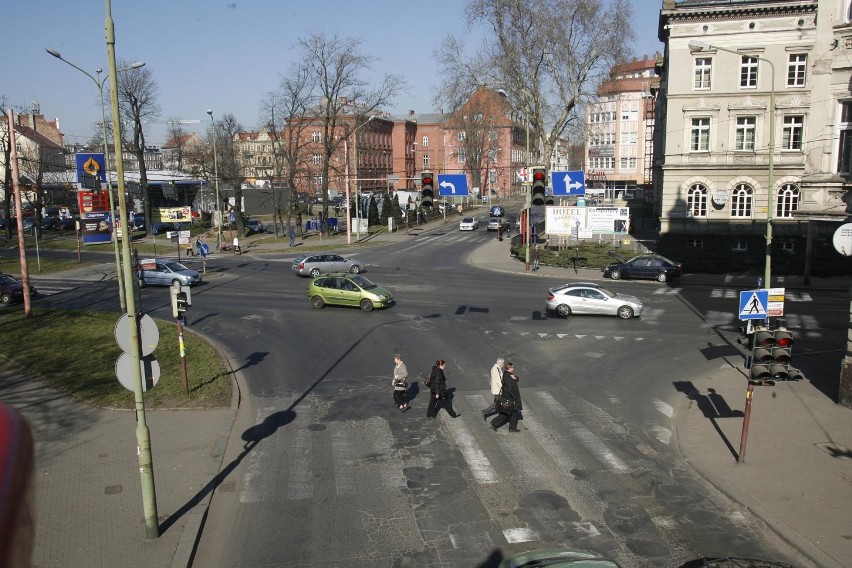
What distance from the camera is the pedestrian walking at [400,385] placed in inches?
623

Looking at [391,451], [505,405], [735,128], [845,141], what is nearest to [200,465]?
[391,451]

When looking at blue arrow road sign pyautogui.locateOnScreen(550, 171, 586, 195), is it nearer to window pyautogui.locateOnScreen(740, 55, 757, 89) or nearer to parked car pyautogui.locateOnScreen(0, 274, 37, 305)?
window pyautogui.locateOnScreen(740, 55, 757, 89)

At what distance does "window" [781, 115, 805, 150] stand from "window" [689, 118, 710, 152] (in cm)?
463

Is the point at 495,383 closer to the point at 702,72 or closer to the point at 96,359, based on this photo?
the point at 96,359

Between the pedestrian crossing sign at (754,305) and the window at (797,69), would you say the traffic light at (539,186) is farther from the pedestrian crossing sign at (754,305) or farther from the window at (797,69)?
the window at (797,69)

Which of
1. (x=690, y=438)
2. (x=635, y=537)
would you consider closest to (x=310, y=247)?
(x=690, y=438)

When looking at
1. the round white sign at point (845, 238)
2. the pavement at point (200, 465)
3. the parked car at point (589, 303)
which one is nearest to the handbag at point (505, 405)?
the pavement at point (200, 465)

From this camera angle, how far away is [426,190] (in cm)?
2278

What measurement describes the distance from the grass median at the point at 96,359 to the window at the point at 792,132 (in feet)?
131

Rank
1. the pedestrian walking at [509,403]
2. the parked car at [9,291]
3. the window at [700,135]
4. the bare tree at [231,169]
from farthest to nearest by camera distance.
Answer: the bare tree at [231,169], the window at [700,135], the parked car at [9,291], the pedestrian walking at [509,403]

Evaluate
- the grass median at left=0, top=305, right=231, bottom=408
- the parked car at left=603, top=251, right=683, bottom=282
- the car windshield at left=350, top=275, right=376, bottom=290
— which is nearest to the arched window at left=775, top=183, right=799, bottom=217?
the parked car at left=603, top=251, right=683, bottom=282

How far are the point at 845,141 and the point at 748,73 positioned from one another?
2832 centimetres

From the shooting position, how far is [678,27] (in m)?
46.5

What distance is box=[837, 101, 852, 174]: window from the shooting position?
20.0 meters
